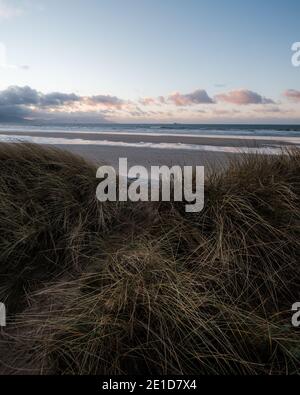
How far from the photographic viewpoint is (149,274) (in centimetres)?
248

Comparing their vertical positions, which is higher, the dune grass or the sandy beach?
the sandy beach

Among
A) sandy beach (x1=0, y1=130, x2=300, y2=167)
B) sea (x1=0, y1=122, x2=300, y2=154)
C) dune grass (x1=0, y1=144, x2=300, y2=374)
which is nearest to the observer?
dune grass (x1=0, y1=144, x2=300, y2=374)

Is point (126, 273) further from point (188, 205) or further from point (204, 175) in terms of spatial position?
point (204, 175)

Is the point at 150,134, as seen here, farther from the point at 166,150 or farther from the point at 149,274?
the point at 149,274

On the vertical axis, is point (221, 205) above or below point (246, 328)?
above

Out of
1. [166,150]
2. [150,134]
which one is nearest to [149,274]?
[166,150]

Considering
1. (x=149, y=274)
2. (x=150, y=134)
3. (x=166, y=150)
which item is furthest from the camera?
(x=150, y=134)

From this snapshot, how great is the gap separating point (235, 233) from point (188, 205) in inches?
20.0

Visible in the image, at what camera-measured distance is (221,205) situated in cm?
310

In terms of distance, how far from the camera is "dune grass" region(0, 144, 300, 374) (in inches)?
83.5

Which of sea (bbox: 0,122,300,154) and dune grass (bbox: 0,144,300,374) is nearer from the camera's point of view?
dune grass (bbox: 0,144,300,374)

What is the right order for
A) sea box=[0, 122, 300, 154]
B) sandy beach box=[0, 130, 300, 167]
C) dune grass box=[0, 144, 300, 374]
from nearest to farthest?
dune grass box=[0, 144, 300, 374], sandy beach box=[0, 130, 300, 167], sea box=[0, 122, 300, 154]
